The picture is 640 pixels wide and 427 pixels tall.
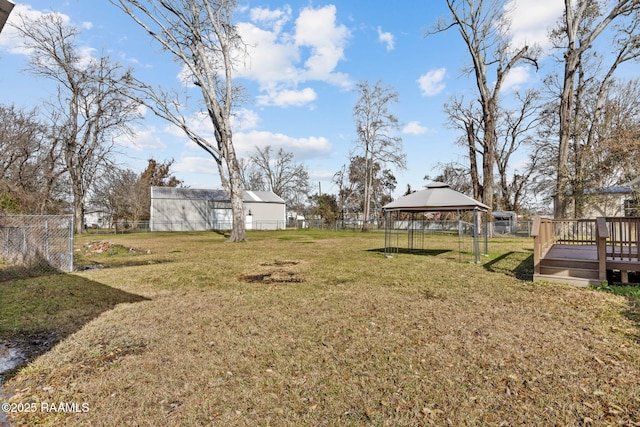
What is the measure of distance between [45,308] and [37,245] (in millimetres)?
5231

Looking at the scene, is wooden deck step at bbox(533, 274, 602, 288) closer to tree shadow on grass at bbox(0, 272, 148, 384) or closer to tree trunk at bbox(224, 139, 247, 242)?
tree shadow on grass at bbox(0, 272, 148, 384)

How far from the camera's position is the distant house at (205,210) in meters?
32.3

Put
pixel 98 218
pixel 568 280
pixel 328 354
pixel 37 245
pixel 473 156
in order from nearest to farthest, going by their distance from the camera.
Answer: pixel 328 354 < pixel 568 280 < pixel 37 245 < pixel 473 156 < pixel 98 218

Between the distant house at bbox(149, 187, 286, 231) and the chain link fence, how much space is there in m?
23.3

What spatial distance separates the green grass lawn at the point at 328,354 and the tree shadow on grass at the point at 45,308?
4 cm

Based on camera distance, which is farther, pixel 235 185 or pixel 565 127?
pixel 235 185

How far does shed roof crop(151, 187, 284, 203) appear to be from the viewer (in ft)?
107

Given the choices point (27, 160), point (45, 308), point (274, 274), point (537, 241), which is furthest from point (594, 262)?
point (27, 160)

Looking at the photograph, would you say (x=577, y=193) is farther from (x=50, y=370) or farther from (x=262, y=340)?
(x=50, y=370)

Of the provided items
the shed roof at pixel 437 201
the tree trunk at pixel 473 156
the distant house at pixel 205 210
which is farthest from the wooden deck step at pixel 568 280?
the distant house at pixel 205 210

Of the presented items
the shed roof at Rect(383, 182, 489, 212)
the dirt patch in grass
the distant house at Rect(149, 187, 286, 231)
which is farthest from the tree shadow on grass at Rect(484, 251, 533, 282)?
the distant house at Rect(149, 187, 286, 231)

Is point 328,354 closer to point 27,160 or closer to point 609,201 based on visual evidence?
point 609,201

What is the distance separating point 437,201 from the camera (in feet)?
36.0

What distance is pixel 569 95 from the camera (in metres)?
16.9
